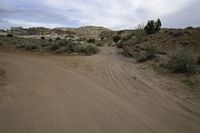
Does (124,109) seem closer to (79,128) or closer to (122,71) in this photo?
(79,128)

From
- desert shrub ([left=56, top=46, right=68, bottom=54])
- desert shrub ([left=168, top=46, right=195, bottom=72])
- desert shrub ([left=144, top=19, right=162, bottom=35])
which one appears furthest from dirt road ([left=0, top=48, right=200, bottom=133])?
desert shrub ([left=144, top=19, right=162, bottom=35])

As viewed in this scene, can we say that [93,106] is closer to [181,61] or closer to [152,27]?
[181,61]

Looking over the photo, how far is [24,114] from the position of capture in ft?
22.2

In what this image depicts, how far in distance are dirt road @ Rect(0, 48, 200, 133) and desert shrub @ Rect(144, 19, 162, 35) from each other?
32571mm

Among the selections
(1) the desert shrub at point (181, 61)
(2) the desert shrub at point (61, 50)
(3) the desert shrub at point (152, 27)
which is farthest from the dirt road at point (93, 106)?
(3) the desert shrub at point (152, 27)

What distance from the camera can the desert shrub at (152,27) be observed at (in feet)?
142

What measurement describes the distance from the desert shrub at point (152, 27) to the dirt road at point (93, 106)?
32571mm

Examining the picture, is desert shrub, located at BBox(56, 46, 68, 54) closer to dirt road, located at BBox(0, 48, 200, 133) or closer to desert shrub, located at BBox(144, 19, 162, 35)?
dirt road, located at BBox(0, 48, 200, 133)

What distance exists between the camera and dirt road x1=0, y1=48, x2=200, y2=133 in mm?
5996

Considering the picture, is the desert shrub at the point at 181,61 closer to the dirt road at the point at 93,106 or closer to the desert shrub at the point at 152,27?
the dirt road at the point at 93,106

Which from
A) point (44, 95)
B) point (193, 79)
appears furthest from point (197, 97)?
point (44, 95)

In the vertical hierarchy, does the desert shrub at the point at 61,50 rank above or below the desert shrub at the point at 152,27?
below

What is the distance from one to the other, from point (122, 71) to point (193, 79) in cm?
432

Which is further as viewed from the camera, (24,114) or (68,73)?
(68,73)
